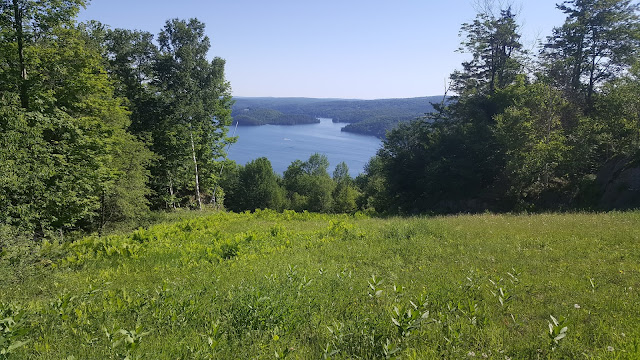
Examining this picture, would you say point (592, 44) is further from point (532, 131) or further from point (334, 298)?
point (334, 298)

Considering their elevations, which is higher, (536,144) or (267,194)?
(536,144)

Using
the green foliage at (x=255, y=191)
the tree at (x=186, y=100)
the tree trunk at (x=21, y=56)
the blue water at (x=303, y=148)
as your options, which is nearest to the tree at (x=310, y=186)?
the green foliage at (x=255, y=191)

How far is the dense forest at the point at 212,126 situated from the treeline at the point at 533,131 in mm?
104

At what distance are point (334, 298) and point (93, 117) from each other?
17027 mm

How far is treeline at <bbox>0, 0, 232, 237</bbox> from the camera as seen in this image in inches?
475

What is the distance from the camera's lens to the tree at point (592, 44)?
2277cm

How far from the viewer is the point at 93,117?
16.6 metres

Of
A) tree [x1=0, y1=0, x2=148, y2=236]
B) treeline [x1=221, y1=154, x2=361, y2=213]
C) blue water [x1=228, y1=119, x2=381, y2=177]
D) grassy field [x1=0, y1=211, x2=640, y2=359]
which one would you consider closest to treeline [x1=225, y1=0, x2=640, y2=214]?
grassy field [x1=0, y1=211, x2=640, y2=359]

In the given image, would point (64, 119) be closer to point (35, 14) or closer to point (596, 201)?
point (35, 14)

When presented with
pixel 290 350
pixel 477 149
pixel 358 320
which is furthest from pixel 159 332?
pixel 477 149

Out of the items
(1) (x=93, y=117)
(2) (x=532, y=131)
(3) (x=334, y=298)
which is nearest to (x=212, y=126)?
(1) (x=93, y=117)

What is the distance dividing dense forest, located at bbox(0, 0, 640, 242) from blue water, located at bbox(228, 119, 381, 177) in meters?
62.1

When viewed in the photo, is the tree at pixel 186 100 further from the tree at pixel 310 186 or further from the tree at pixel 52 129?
the tree at pixel 310 186

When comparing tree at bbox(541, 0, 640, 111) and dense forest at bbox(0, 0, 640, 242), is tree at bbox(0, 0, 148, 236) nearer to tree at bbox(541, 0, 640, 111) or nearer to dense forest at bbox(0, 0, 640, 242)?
dense forest at bbox(0, 0, 640, 242)
